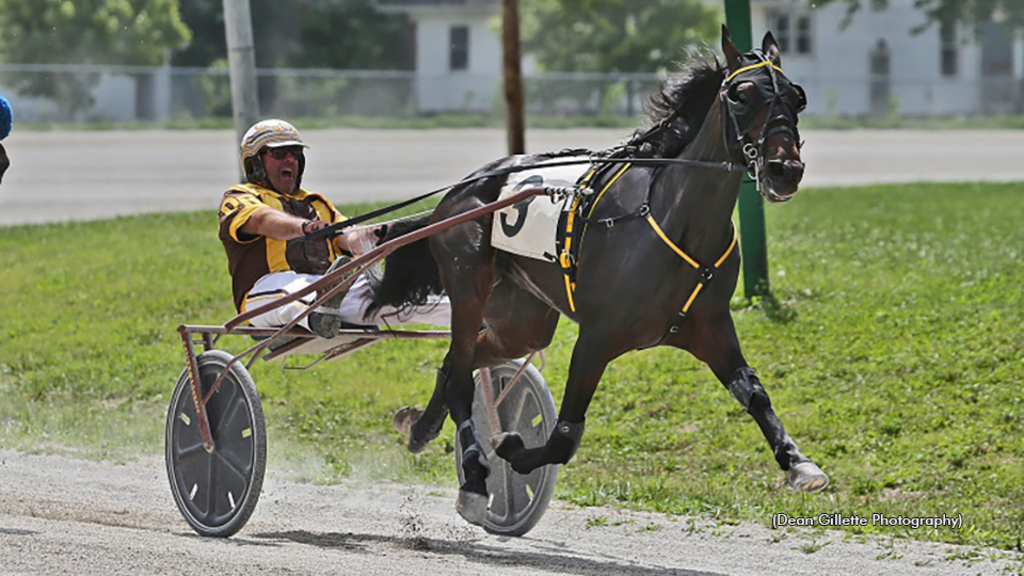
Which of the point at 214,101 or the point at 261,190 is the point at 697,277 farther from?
the point at 214,101

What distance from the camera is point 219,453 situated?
782cm

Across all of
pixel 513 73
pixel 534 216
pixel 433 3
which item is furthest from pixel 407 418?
pixel 433 3

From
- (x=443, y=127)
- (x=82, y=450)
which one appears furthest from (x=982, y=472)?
(x=443, y=127)

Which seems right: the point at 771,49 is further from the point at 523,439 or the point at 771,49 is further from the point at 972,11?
the point at 972,11

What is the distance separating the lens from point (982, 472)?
8.70 m

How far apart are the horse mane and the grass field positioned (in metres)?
2.14

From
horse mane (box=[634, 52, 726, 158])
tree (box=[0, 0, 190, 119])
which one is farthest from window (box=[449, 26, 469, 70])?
horse mane (box=[634, 52, 726, 158])

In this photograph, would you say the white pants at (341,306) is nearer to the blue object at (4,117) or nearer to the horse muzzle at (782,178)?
the blue object at (4,117)

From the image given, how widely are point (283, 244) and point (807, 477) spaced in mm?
2985

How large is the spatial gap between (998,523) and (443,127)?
24671mm

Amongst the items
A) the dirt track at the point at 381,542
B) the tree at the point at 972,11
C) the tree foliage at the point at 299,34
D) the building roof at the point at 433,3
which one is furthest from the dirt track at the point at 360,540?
the building roof at the point at 433,3

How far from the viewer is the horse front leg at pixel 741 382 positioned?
20.7 ft

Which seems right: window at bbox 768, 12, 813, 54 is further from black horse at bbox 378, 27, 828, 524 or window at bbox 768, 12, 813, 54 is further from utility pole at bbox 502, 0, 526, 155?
black horse at bbox 378, 27, 828, 524

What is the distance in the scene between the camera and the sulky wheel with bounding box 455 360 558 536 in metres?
7.71
